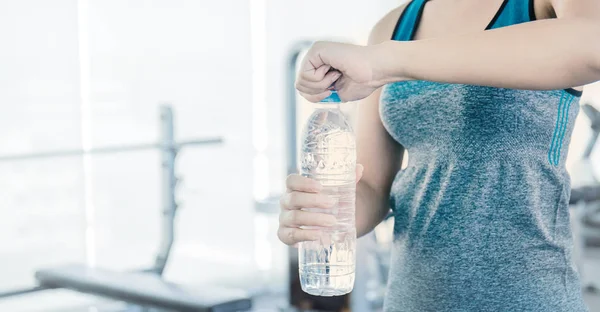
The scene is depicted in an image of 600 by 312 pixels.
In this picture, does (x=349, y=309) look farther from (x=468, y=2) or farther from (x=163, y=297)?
(x=468, y=2)

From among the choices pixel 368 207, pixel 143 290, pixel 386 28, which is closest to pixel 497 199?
pixel 368 207

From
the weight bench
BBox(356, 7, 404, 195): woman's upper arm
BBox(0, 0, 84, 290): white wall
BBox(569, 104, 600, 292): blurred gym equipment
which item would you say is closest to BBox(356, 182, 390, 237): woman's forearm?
BBox(356, 7, 404, 195): woman's upper arm

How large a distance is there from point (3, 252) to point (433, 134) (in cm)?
361

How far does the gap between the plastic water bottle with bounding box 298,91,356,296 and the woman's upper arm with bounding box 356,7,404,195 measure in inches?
1.5

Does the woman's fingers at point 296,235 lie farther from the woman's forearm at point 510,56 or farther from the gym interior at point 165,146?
the gym interior at point 165,146

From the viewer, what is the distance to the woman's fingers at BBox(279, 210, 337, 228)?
97 cm

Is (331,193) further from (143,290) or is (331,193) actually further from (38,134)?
(38,134)

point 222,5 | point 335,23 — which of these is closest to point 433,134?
point 222,5

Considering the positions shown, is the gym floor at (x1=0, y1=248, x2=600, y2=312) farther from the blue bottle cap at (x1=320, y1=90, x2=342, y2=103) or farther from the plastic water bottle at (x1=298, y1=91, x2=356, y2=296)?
the blue bottle cap at (x1=320, y1=90, x2=342, y2=103)

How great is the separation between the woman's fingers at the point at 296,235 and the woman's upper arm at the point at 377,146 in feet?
0.86

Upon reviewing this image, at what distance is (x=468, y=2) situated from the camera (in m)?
1.15

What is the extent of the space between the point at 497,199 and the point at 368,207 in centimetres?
26

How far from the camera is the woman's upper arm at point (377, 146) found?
1247 mm

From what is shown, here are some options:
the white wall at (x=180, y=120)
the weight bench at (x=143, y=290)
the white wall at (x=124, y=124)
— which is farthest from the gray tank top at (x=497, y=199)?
the white wall at (x=180, y=120)
